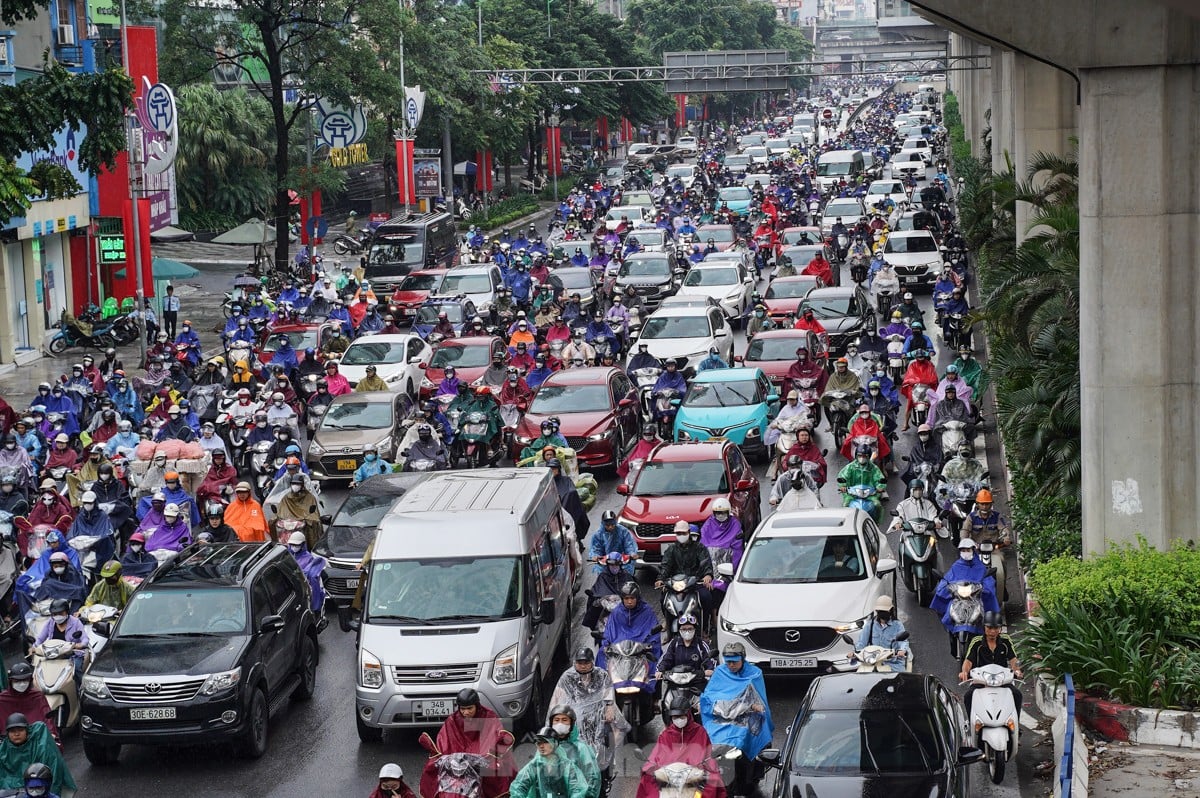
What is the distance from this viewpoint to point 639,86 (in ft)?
317

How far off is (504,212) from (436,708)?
6362cm

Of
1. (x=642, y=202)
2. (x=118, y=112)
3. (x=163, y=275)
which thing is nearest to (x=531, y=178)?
(x=642, y=202)

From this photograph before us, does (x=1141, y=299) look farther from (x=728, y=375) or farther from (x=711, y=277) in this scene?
(x=711, y=277)

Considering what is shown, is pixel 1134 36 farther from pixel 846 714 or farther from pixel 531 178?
pixel 531 178

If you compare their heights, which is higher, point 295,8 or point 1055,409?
point 295,8

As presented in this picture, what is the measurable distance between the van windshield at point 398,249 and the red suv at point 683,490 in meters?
27.3

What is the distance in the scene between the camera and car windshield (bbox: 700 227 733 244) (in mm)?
52875

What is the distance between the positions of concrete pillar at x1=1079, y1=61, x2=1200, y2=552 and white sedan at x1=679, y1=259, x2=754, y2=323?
2318cm

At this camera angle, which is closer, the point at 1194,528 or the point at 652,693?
the point at 652,693

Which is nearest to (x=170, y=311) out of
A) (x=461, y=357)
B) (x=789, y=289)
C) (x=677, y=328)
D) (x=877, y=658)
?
(x=461, y=357)

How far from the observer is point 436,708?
14.9 metres

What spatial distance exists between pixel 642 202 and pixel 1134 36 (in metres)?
51.4

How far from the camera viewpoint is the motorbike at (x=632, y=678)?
50.2 ft

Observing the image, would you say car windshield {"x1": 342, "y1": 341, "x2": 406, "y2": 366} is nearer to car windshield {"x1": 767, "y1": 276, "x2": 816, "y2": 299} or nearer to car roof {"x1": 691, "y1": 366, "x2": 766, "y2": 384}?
car roof {"x1": 691, "y1": 366, "x2": 766, "y2": 384}
